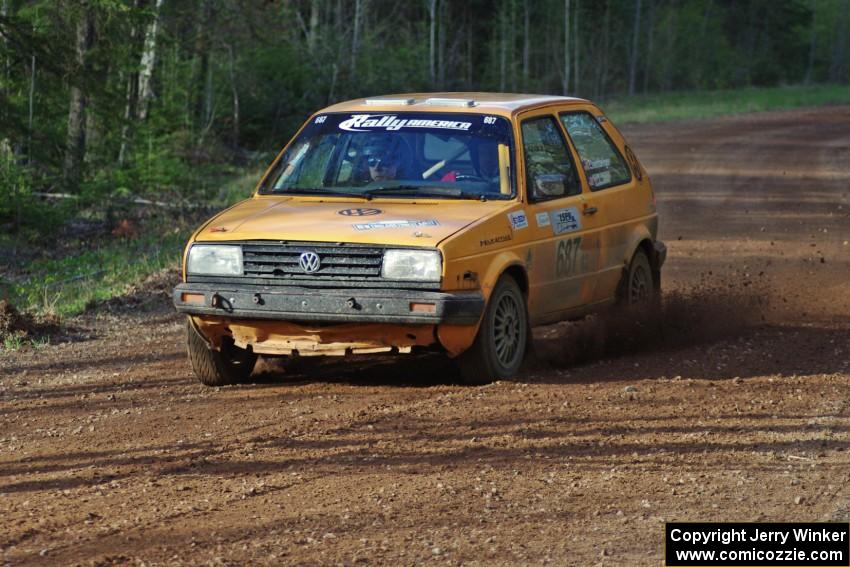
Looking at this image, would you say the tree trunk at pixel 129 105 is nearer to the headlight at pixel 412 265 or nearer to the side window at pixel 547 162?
the side window at pixel 547 162

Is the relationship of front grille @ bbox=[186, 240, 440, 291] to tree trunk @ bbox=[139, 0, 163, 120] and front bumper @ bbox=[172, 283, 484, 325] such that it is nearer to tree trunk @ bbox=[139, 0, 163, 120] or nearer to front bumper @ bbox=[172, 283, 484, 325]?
front bumper @ bbox=[172, 283, 484, 325]

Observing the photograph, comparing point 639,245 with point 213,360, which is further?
point 639,245

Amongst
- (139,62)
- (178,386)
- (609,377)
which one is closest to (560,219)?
(609,377)

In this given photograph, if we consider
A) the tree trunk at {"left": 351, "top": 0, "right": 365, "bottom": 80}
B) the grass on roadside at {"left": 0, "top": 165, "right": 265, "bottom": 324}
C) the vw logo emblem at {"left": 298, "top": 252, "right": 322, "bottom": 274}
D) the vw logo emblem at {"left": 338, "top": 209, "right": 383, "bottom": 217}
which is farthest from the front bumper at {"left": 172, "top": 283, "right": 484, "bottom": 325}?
the tree trunk at {"left": 351, "top": 0, "right": 365, "bottom": 80}

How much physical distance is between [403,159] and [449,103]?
0.57 m

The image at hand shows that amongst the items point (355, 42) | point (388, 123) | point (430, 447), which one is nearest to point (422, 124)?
point (388, 123)

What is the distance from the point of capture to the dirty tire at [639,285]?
9.48m

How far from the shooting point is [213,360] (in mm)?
8055

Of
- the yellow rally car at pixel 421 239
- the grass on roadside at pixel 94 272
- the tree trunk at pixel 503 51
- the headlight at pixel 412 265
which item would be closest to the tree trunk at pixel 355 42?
the grass on roadside at pixel 94 272

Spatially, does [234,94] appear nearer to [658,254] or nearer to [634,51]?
[658,254]

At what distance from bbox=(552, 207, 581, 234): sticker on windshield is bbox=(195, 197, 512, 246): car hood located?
21.1 inches

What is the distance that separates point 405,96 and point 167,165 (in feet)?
38.9

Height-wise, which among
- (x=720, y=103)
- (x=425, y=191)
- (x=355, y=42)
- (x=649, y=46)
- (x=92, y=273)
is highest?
(x=355, y=42)

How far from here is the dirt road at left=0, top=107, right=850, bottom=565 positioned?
5.00 meters
